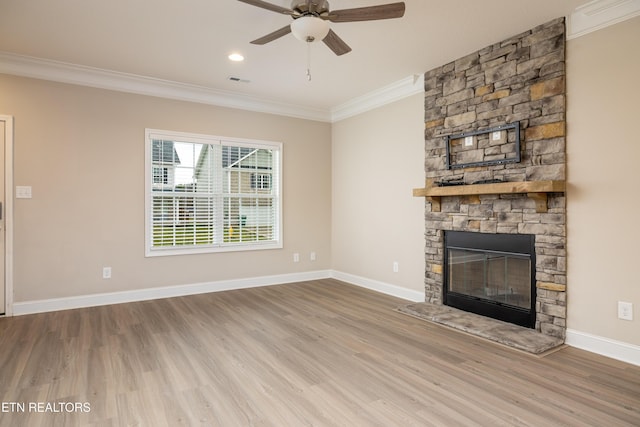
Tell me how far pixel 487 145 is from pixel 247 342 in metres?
2.97

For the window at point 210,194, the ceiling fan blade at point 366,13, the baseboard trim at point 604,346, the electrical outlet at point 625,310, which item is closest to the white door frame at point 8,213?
the window at point 210,194

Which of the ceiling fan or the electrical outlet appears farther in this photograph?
the electrical outlet

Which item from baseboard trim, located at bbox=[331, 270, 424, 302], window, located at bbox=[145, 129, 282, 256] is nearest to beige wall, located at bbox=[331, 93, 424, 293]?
baseboard trim, located at bbox=[331, 270, 424, 302]

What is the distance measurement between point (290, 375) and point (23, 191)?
11.8 feet

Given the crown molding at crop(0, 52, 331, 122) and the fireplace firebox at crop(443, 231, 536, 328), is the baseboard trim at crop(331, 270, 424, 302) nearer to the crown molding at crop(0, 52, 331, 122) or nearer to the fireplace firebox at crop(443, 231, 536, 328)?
the fireplace firebox at crop(443, 231, 536, 328)

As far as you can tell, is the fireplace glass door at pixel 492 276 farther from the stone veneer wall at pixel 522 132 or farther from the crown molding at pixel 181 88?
the crown molding at pixel 181 88

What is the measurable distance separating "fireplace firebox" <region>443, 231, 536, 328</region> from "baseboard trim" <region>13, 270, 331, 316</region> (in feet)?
8.07

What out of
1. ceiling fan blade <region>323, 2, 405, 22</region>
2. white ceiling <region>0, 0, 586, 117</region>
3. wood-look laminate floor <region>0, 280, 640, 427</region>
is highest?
white ceiling <region>0, 0, 586, 117</region>

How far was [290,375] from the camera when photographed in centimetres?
256

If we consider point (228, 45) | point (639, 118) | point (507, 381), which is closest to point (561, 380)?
point (507, 381)

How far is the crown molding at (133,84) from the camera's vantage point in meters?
3.97

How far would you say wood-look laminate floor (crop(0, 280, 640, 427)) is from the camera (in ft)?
6.75

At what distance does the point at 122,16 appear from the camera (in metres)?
3.07

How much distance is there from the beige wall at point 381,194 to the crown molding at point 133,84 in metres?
1.07
